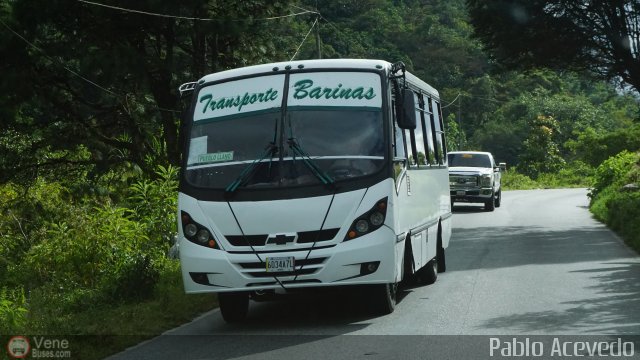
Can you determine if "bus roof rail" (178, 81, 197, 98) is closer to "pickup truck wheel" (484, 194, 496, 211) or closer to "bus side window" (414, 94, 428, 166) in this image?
"bus side window" (414, 94, 428, 166)

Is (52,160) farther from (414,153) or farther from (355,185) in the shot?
(355,185)

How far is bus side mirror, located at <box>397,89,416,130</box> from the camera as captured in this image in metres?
10.7

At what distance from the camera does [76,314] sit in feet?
37.1

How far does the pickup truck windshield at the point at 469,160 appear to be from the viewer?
34.4m

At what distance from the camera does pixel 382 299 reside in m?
10.7

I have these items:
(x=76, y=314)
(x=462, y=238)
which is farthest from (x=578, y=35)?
(x=76, y=314)

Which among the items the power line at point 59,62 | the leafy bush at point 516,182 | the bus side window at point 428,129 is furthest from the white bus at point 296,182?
the leafy bush at point 516,182

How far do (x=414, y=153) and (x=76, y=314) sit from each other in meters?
4.52

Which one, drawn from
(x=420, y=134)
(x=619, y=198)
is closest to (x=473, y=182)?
(x=619, y=198)

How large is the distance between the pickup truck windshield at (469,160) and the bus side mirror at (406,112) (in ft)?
78.1

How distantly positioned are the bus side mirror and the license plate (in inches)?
79.2

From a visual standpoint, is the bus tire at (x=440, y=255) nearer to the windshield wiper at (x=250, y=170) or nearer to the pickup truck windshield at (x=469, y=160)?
the windshield wiper at (x=250, y=170)

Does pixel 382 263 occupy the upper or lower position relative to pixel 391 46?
lower

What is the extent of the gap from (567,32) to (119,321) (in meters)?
17.3
